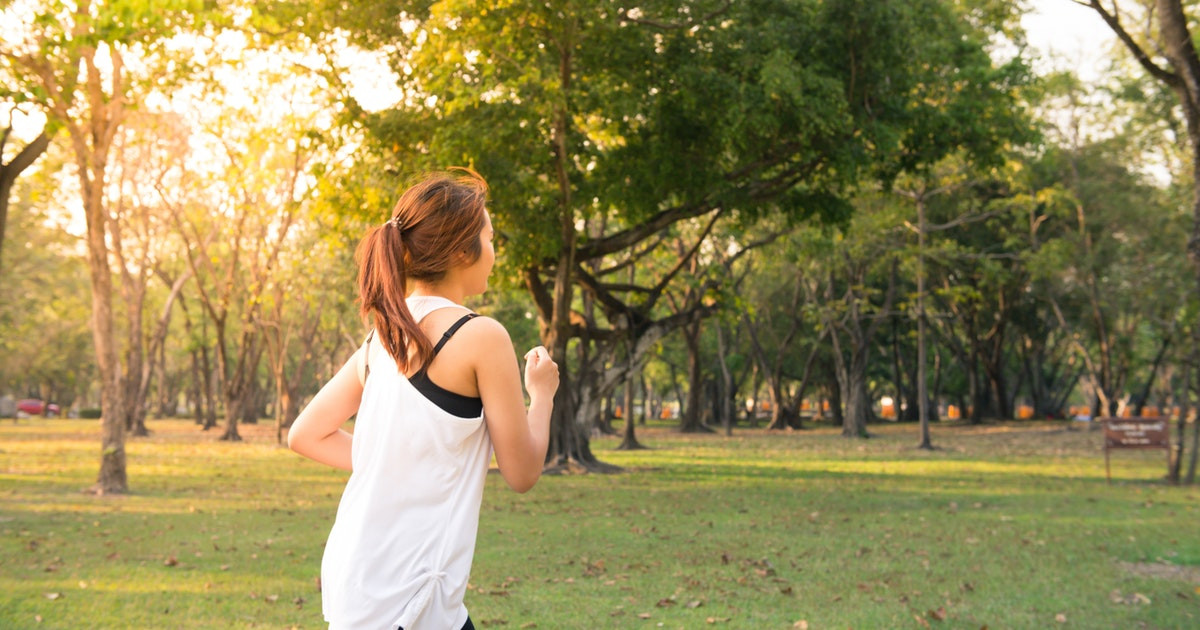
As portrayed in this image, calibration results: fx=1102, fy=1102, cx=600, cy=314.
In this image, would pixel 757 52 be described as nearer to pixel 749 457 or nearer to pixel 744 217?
pixel 744 217

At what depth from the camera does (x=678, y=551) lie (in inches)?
460

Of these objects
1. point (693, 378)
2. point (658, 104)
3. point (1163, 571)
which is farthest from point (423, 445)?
point (693, 378)

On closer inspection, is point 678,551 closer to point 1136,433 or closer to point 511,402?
point 511,402

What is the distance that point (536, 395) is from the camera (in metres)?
2.69

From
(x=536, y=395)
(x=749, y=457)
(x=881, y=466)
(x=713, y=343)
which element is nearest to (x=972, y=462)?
(x=881, y=466)

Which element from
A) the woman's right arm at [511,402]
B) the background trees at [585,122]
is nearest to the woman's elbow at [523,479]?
the woman's right arm at [511,402]

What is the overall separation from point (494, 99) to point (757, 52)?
4683 millimetres

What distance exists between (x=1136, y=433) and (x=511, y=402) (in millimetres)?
19742

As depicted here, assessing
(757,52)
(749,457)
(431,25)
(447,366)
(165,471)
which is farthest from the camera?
(749,457)

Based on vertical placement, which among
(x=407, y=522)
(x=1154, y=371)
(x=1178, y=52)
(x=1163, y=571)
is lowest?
(x=1163, y=571)

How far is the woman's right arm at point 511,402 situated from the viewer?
8.30 feet

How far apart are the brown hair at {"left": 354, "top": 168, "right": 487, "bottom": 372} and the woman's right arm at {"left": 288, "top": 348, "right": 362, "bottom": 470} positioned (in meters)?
0.23

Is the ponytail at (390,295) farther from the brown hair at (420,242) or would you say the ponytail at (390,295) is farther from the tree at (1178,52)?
the tree at (1178,52)

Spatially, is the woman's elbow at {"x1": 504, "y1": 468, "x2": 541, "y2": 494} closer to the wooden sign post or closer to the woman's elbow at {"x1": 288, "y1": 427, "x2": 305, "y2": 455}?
the woman's elbow at {"x1": 288, "y1": 427, "x2": 305, "y2": 455}
